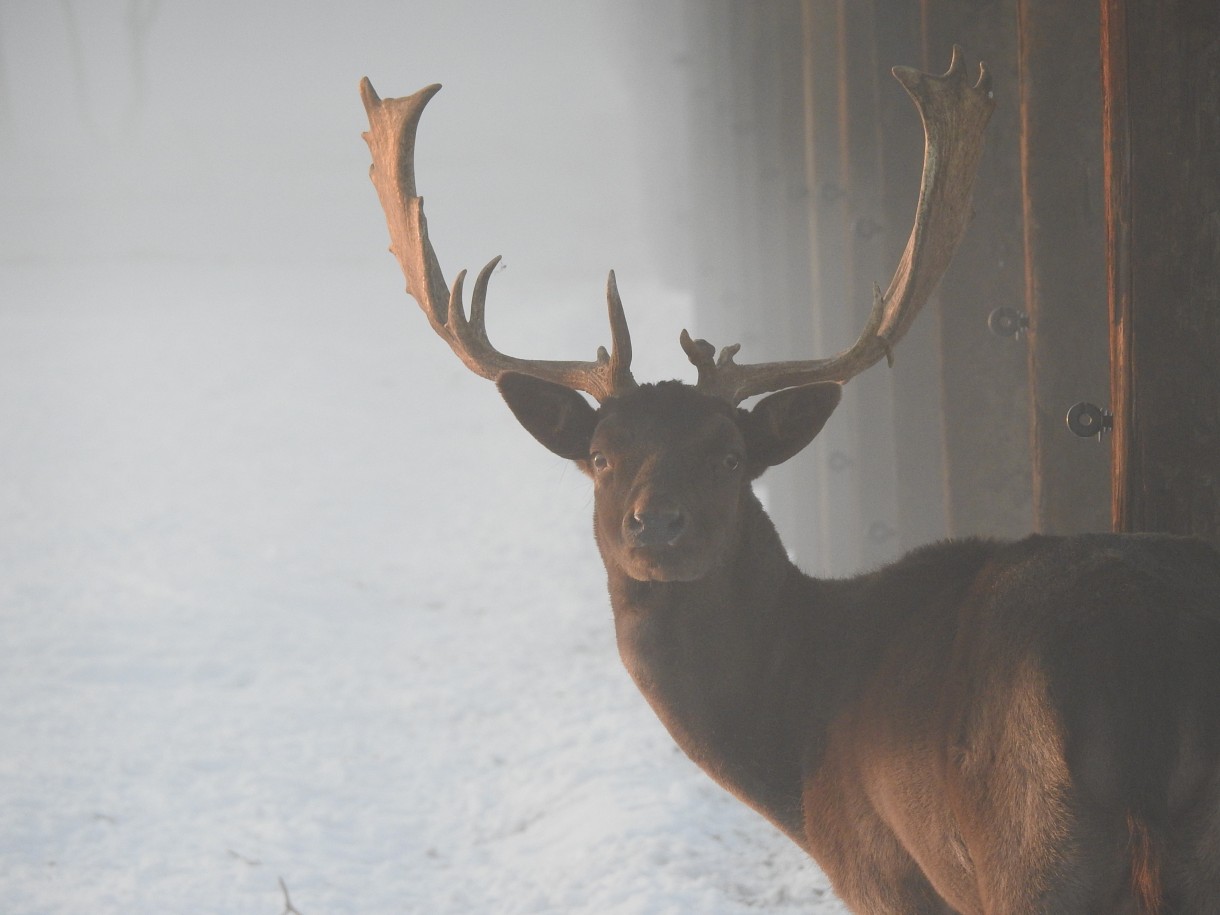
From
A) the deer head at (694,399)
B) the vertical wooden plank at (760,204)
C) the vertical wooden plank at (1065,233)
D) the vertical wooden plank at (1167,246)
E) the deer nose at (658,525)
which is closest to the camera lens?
the vertical wooden plank at (1167,246)

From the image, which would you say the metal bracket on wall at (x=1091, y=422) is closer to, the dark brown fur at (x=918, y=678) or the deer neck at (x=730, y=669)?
the dark brown fur at (x=918, y=678)

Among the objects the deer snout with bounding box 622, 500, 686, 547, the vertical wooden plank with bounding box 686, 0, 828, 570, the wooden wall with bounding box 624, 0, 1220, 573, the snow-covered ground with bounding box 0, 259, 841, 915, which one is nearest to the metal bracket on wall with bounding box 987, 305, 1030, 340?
the wooden wall with bounding box 624, 0, 1220, 573

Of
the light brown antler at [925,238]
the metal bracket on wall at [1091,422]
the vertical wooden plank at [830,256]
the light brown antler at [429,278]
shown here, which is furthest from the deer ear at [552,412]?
the vertical wooden plank at [830,256]

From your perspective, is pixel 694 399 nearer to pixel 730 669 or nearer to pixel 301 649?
pixel 730 669

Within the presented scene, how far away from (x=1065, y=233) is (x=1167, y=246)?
1.01 m

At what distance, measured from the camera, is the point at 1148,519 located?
11.2 ft

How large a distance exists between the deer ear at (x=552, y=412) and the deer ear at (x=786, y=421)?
0.54 m

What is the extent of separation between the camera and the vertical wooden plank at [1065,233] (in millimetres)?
4289

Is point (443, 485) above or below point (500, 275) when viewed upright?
below

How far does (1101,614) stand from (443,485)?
42.6 feet

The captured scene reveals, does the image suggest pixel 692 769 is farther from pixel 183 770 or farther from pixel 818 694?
pixel 818 694

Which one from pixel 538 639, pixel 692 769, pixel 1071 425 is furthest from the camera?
pixel 538 639

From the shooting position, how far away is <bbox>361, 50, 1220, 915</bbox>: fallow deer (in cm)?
230

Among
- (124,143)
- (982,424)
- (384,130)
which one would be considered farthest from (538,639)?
(124,143)
